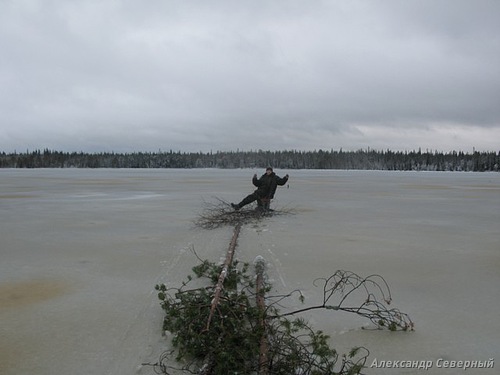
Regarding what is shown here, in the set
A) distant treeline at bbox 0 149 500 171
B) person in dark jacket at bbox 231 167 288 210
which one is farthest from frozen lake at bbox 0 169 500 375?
distant treeline at bbox 0 149 500 171

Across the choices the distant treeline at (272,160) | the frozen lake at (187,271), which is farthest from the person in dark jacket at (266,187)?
the distant treeline at (272,160)

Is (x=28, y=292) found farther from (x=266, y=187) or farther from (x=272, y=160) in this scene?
(x=272, y=160)

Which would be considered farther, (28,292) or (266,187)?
(266,187)

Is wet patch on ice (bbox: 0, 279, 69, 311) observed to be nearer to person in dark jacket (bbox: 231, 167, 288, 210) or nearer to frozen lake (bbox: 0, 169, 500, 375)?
frozen lake (bbox: 0, 169, 500, 375)

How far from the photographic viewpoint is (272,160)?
7028 inches

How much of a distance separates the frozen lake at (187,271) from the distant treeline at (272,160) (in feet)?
514

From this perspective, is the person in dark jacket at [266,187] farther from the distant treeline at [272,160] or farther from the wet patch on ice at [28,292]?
the distant treeline at [272,160]

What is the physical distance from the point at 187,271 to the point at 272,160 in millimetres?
172776

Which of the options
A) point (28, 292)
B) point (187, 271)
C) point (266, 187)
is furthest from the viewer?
point (266, 187)

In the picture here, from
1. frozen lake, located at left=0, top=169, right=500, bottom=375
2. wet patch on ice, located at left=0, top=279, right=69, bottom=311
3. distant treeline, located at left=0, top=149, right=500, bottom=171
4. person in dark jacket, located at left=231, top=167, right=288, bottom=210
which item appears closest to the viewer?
frozen lake, located at left=0, top=169, right=500, bottom=375

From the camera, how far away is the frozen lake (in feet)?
12.9

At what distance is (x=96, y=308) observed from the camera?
4.99 metres

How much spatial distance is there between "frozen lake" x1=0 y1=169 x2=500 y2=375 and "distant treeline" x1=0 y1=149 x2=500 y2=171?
156553 mm

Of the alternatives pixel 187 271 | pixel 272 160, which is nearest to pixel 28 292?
pixel 187 271
